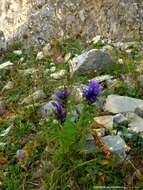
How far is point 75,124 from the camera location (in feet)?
13.1

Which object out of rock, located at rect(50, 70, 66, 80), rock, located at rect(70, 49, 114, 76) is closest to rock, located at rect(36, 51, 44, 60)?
rock, located at rect(50, 70, 66, 80)

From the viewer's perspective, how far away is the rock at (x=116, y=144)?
4047 mm

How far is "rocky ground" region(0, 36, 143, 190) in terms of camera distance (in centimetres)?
393

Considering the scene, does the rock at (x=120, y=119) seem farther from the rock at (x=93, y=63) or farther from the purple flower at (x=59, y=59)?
the purple flower at (x=59, y=59)

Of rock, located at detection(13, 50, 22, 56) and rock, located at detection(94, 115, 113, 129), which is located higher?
rock, located at detection(94, 115, 113, 129)

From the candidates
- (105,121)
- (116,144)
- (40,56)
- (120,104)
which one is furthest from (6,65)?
(116,144)

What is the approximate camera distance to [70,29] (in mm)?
8359

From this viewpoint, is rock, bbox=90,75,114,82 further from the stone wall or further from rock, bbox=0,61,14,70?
the stone wall

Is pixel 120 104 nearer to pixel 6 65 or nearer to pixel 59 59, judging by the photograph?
pixel 59 59

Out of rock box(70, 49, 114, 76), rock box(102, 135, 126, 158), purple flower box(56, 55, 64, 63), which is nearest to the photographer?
rock box(102, 135, 126, 158)

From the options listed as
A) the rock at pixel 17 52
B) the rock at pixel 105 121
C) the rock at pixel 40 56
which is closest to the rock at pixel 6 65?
the rock at pixel 40 56

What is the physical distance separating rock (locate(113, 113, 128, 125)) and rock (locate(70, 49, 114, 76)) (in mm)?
1659

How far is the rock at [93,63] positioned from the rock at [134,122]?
5.24 feet

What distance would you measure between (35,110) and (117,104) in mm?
831
